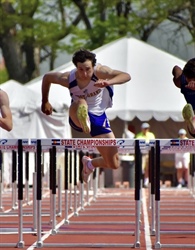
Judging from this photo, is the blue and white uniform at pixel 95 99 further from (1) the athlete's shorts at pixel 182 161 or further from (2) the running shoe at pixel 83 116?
(1) the athlete's shorts at pixel 182 161

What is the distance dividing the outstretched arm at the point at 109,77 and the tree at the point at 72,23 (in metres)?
28.2

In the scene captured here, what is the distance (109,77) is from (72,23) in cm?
A: 3305

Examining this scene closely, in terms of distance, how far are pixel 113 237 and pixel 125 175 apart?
18525mm

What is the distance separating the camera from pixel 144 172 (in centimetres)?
3019

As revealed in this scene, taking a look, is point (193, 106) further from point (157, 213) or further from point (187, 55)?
point (187, 55)

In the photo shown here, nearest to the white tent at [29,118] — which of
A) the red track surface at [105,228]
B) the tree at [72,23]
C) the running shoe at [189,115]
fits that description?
the red track surface at [105,228]

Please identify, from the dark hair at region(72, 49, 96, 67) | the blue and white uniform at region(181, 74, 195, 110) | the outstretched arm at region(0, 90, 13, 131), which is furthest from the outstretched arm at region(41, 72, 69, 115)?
the blue and white uniform at region(181, 74, 195, 110)

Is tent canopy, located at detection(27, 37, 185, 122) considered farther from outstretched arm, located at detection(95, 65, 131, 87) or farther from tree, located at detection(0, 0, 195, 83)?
outstretched arm, located at detection(95, 65, 131, 87)

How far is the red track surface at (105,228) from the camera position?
41.2ft

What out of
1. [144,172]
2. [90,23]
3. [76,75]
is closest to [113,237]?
[76,75]

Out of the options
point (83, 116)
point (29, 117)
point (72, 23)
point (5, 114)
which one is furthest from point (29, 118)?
point (5, 114)

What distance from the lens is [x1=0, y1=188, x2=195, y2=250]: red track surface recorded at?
41.2ft

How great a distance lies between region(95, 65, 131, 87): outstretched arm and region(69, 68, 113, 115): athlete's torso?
10cm

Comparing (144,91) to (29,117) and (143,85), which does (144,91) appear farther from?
(29,117)
